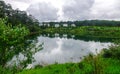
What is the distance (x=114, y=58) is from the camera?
67.4 feet

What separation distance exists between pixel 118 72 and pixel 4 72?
7.63m

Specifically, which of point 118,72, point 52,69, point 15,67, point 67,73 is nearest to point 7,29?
point 15,67

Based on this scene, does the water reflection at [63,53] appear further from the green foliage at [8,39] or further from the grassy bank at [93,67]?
the green foliage at [8,39]

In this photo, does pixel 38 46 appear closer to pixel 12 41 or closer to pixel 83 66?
pixel 12 41

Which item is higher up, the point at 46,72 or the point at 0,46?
the point at 0,46

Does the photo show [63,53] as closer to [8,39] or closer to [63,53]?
[63,53]

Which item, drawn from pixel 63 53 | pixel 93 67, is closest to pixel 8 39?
pixel 93 67

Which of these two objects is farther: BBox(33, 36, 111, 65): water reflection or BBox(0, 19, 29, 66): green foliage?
BBox(33, 36, 111, 65): water reflection

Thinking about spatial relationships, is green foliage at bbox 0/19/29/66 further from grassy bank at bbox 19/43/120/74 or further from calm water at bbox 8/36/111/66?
calm water at bbox 8/36/111/66

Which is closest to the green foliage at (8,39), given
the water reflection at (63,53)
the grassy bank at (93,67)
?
the grassy bank at (93,67)

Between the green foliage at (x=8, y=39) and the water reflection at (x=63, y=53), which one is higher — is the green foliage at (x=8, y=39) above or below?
above

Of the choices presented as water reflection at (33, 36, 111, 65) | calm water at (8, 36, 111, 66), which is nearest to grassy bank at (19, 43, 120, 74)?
calm water at (8, 36, 111, 66)

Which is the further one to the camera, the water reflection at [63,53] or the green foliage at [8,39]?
the water reflection at [63,53]

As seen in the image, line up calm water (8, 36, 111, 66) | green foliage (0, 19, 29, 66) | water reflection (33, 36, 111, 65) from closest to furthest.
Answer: green foliage (0, 19, 29, 66)
calm water (8, 36, 111, 66)
water reflection (33, 36, 111, 65)
